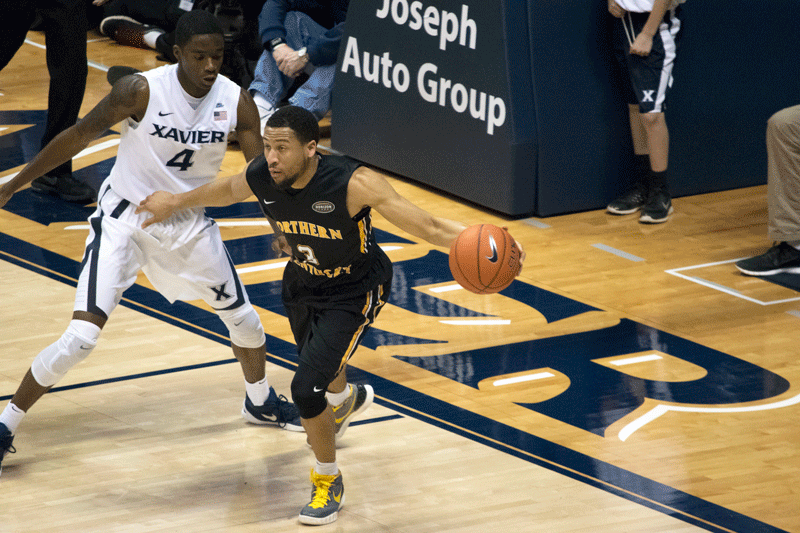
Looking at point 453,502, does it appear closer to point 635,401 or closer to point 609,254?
point 635,401

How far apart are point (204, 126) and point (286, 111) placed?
0.77m

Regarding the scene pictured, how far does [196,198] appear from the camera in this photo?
17.7 feet

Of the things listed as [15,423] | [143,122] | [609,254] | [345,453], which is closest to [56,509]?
[15,423]

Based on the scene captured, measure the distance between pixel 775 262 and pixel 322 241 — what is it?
4155mm

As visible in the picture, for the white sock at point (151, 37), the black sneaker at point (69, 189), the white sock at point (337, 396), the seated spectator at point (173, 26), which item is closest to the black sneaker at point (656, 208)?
the white sock at point (337, 396)

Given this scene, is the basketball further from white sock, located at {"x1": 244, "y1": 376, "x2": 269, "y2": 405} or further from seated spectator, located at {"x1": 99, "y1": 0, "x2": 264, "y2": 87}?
seated spectator, located at {"x1": 99, "y1": 0, "x2": 264, "y2": 87}

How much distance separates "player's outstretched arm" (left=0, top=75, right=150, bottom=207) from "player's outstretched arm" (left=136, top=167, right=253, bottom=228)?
375mm

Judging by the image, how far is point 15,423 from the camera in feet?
17.9

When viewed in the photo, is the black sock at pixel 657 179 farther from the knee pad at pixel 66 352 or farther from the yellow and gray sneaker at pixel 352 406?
the knee pad at pixel 66 352

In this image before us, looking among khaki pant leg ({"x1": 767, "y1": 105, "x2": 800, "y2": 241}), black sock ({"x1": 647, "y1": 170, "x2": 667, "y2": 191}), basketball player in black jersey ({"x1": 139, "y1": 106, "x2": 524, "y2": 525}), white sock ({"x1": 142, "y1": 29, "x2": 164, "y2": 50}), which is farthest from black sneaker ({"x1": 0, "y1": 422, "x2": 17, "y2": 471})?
white sock ({"x1": 142, "y1": 29, "x2": 164, "y2": 50})

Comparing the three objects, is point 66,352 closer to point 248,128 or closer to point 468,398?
point 248,128

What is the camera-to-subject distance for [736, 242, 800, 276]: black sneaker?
816 cm

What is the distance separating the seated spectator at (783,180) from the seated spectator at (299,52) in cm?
404

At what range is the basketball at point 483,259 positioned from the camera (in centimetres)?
482
